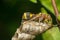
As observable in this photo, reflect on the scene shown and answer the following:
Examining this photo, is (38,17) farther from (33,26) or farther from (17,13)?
(17,13)

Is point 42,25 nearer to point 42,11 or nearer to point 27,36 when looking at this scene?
point 27,36

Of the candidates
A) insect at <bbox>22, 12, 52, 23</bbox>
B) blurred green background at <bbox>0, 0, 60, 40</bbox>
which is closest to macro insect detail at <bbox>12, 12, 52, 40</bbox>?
insect at <bbox>22, 12, 52, 23</bbox>

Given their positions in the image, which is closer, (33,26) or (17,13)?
(33,26)

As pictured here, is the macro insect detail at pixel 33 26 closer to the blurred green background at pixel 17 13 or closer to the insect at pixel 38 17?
the insect at pixel 38 17

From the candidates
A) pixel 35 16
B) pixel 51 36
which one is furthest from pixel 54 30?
pixel 35 16

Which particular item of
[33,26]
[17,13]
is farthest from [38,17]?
[17,13]
